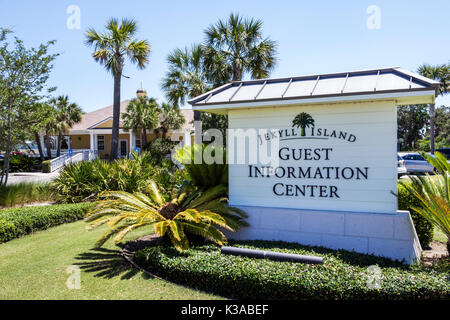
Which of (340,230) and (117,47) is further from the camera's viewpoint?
(117,47)

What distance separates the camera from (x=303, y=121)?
6488mm

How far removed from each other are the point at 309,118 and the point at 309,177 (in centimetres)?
110

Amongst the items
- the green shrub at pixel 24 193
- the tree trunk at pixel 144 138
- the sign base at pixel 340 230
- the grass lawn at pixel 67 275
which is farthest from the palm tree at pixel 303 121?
the tree trunk at pixel 144 138

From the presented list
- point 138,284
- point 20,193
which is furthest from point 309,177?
point 20,193

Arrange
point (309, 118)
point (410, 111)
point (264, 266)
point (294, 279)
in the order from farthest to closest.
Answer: point (410, 111) → point (309, 118) → point (264, 266) → point (294, 279)

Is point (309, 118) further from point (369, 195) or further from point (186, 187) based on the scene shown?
point (186, 187)

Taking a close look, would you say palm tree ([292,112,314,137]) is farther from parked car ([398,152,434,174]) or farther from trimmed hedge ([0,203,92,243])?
parked car ([398,152,434,174])

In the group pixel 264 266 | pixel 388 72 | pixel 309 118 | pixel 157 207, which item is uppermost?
pixel 388 72

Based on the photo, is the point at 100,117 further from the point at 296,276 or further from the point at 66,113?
the point at 296,276

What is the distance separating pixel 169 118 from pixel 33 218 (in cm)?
2092

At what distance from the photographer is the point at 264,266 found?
4812mm

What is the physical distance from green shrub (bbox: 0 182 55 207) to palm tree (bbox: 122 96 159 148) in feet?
46.7

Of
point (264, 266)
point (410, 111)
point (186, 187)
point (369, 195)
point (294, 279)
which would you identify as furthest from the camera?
point (410, 111)

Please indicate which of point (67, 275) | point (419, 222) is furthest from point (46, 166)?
point (419, 222)
